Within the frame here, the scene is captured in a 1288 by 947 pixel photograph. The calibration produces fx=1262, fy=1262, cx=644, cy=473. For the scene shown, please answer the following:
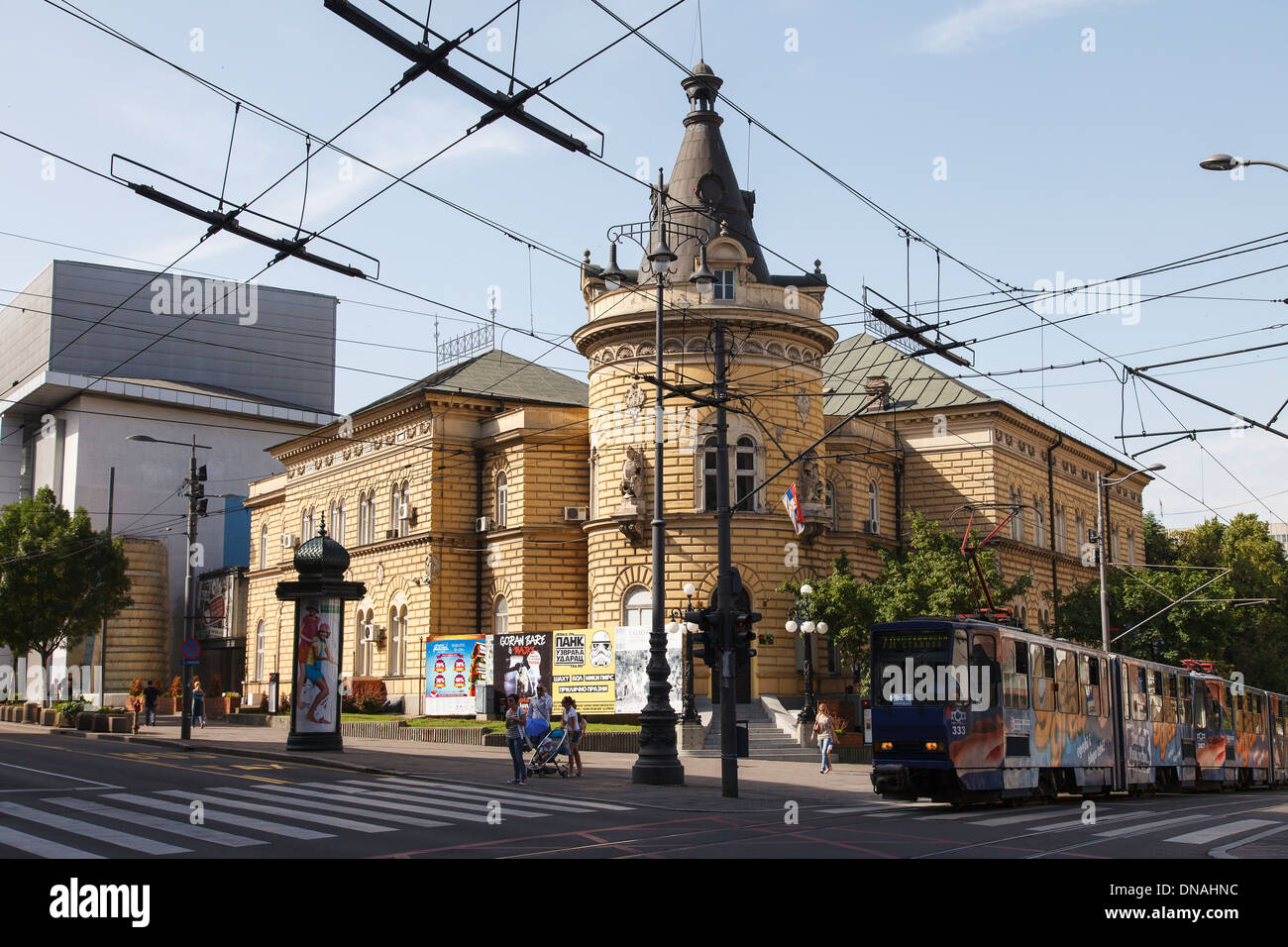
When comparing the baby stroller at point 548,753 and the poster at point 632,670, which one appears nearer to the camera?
the baby stroller at point 548,753

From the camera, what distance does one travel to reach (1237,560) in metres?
73.2

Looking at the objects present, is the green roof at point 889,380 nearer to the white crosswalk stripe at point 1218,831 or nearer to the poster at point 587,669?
the poster at point 587,669

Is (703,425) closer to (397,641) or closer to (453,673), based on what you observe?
(453,673)

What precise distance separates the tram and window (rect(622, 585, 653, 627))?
54.0ft

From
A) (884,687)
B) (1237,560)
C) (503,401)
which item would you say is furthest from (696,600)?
(1237,560)

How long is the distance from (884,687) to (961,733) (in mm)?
1591

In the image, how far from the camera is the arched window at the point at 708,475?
139ft

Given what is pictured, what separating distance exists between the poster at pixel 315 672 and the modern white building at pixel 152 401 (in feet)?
134

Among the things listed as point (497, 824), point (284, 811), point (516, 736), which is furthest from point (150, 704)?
point (497, 824)

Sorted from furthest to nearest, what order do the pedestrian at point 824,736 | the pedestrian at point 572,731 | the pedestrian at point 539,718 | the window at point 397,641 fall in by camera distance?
1. the window at point 397,641
2. the pedestrian at point 824,736
3. the pedestrian at point 539,718
4. the pedestrian at point 572,731

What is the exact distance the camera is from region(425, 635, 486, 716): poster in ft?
137

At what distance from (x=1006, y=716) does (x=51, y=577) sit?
1690 inches

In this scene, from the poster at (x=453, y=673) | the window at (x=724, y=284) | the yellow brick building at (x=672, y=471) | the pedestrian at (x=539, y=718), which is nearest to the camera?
the pedestrian at (x=539, y=718)

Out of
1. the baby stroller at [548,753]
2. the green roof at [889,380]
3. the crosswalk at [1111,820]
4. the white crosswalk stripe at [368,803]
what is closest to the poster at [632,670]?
the baby stroller at [548,753]
